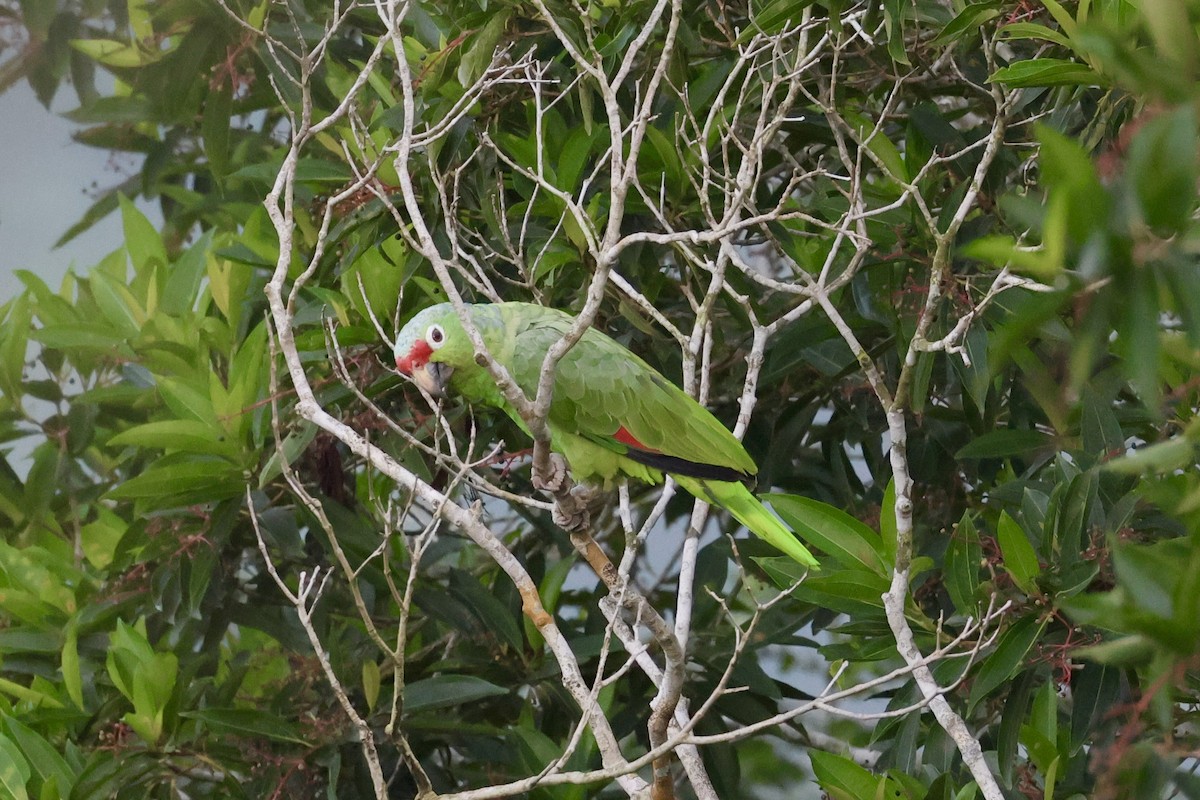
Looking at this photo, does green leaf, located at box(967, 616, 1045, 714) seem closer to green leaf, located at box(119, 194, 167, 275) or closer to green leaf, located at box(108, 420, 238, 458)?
green leaf, located at box(108, 420, 238, 458)

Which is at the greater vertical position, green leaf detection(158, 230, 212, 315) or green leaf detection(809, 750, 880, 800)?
green leaf detection(158, 230, 212, 315)

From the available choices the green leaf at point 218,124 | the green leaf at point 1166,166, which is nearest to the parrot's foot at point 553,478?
the green leaf at point 1166,166

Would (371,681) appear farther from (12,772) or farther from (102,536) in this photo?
(102,536)

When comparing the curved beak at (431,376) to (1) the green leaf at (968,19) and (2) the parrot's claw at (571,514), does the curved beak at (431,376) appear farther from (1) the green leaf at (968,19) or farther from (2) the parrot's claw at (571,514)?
(1) the green leaf at (968,19)

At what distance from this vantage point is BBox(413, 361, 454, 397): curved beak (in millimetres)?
1918

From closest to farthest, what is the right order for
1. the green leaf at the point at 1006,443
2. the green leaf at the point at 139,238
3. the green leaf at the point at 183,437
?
the green leaf at the point at 1006,443
the green leaf at the point at 183,437
the green leaf at the point at 139,238

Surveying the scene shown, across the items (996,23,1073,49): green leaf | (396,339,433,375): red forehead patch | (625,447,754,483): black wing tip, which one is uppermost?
(996,23,1073,49): green leaf

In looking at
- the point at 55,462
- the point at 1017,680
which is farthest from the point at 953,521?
the point at 55,462

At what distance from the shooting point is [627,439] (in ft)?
6.31

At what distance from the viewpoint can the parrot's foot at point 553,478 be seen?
62.4 inches

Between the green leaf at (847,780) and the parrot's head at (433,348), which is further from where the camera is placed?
the parrot's head at (433,348)

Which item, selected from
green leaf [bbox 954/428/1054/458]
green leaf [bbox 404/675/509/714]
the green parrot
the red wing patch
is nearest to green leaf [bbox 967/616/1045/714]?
the green parrot

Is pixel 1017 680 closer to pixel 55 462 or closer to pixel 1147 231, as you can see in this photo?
pixel 1147 231

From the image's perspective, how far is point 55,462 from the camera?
2.90 m
